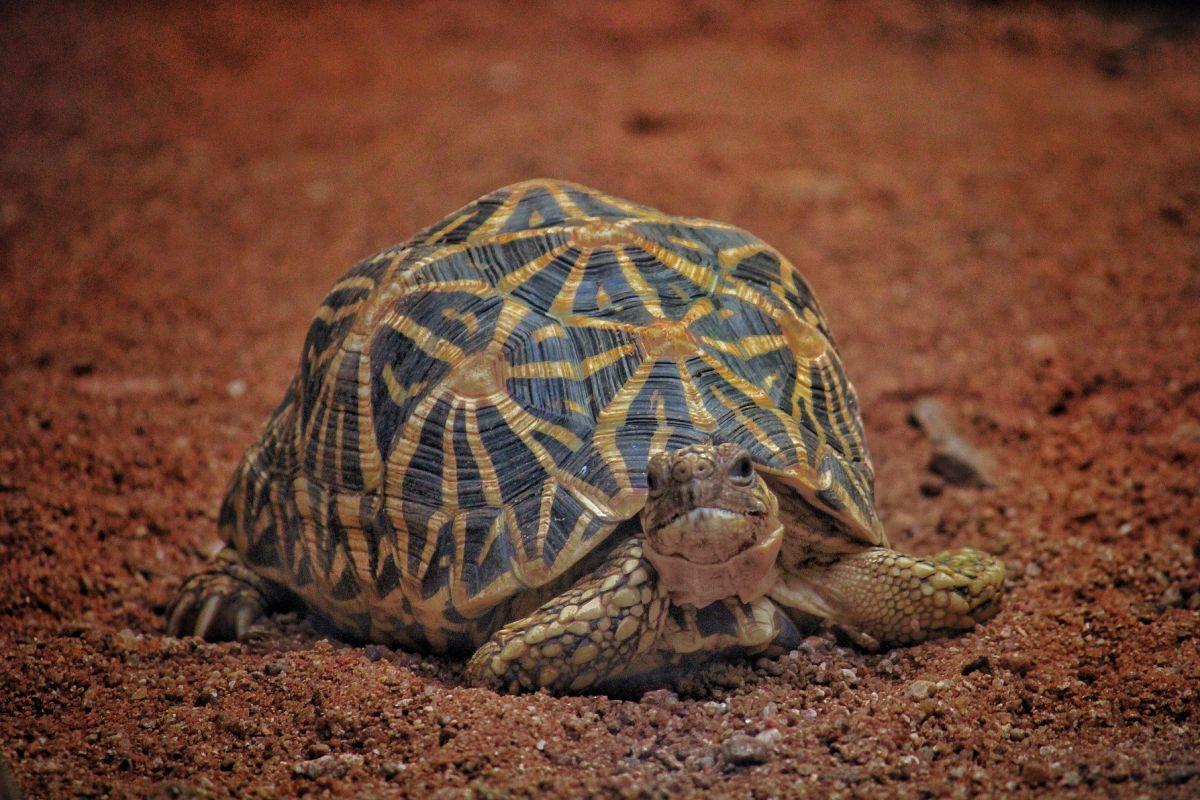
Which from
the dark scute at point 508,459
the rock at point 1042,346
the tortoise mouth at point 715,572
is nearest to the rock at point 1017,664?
the tortoise mouth at point 715,572

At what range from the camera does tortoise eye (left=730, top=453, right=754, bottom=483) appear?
10.1 ft

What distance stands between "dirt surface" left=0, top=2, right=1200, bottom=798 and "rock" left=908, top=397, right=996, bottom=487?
0.08 m

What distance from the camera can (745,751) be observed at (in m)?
2.99

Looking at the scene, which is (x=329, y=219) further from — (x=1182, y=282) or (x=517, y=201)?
(x=1182, y=282)

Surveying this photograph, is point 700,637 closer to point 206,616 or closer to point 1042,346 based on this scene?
point 206,616

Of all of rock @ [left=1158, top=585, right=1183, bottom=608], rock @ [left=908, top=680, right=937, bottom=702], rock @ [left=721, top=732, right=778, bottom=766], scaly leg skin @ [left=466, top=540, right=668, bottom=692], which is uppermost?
scaly leg skin @ [left=466, top=540, right=668, bottom=692]

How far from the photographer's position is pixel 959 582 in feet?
12.0

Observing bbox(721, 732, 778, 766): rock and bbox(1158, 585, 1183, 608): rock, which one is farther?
bbox(1158, 585, 1183, 608): rock

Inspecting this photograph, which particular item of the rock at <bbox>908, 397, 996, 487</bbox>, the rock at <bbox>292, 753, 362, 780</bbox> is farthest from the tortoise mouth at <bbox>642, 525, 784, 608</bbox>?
the rock at <bbox>908, 397, 996, 487</bbox>

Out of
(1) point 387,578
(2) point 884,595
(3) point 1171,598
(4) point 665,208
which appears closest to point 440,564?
(1) point 387,578

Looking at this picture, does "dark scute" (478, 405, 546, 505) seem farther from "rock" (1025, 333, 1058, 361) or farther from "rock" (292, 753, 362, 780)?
"rock" (1025, 333, 1058, 361)

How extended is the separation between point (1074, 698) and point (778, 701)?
0.88 metres

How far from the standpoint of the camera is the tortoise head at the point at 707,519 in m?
3.05

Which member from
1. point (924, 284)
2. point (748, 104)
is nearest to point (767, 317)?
point (924, 284)
